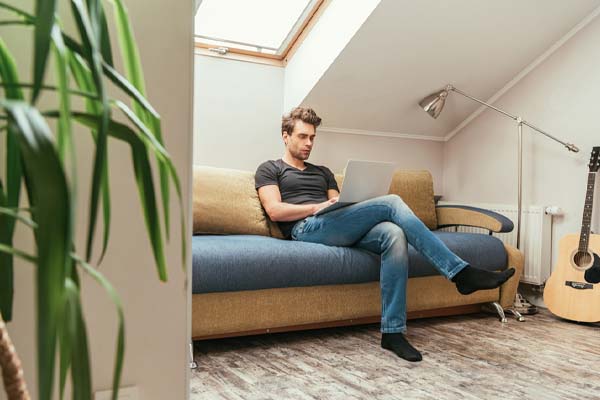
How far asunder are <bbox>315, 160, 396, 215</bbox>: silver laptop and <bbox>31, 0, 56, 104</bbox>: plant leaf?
1.91m

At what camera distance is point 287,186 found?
9.07 feet

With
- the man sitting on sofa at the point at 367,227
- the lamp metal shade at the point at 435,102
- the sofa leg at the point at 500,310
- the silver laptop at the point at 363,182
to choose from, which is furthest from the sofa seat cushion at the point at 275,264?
the lamp metal shade at the point at 435,102

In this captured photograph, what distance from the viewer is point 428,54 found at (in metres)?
3.15

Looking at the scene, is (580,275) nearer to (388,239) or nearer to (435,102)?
(388,239)

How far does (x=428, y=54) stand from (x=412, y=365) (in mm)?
1843

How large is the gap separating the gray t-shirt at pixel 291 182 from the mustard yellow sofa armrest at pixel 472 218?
872 mm

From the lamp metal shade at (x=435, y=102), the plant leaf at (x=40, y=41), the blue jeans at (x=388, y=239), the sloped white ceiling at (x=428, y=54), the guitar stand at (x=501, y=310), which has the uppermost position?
the sloped white ceiling at (x=428, y=54)

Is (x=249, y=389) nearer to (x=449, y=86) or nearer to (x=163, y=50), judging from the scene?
(x=163, y=50)

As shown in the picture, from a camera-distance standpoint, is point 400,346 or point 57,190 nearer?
point 57,190

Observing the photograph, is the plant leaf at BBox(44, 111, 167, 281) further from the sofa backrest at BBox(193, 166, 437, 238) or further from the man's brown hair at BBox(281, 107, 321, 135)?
the man's brown hair at BBox(281, 107, 321, 135)

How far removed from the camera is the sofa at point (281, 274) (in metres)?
2.13

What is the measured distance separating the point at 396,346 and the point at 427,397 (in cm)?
49

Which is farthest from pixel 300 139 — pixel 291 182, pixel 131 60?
pixel 131 60

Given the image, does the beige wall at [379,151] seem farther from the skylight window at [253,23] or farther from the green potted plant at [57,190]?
the green potted plant at [57,190]
